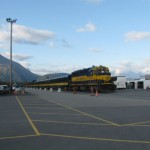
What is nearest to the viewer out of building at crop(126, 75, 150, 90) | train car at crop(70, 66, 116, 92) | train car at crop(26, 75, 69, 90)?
train car at crop(70, 66, 116, 92)

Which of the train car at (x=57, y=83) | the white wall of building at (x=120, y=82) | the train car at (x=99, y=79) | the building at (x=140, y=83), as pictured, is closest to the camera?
the train car at (x=99, y=79)

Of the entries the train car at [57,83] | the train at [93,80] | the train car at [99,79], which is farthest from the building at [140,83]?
the train car at [99,79]

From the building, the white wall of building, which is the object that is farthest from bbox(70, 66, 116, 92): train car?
the building

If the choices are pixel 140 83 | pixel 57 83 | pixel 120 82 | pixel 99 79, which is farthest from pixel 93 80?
pixel 140 83

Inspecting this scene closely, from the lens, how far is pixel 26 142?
1027 centimetres

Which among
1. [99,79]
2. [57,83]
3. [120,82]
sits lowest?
[57,83]

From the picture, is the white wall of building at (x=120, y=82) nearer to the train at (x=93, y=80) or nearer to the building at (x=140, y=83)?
the building at (x=140, y=83)

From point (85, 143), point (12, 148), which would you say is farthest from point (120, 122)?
point (12, 148)

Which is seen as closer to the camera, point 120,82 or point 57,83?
point 57,83

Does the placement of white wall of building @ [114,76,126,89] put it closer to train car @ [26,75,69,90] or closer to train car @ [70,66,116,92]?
train car @ [26,75,69,90]

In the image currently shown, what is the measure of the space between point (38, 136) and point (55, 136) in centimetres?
53

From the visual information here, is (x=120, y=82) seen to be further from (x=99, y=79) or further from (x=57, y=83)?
(x=99, y=79)

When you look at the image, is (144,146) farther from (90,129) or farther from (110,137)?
(90,129)

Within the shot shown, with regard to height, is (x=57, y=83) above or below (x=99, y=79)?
below
